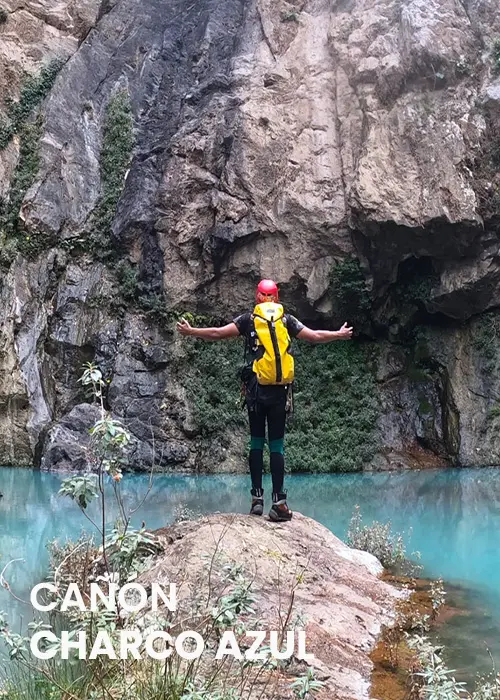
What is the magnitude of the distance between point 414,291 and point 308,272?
2405 millimetres

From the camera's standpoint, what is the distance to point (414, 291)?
1461cm

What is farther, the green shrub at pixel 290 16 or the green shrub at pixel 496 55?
the green shrub at pixel 290 16

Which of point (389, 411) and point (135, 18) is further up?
point (135, 18)

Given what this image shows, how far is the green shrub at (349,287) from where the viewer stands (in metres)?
14.2

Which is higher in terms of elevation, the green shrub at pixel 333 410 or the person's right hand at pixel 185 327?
the person's right hand at pixel 185 327

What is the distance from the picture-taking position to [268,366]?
4.34m

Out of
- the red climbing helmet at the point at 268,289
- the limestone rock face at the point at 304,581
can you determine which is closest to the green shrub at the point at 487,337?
the limestone rock face at the point at 304,581

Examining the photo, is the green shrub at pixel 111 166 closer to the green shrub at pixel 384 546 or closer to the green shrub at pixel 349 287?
the green shrub at pixel 349 287

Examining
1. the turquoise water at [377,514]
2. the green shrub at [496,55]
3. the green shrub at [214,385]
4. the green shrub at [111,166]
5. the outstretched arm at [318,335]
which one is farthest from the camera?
the green shrub at [111,166]

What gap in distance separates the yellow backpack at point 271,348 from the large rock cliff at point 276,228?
8.48 metres

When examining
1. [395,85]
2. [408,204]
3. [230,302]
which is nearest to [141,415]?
[230,302]

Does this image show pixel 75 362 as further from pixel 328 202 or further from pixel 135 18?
pixel 135 18

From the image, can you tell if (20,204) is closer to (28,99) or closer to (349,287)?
(28,99)

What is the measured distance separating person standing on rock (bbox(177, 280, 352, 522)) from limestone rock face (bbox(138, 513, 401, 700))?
34cm
